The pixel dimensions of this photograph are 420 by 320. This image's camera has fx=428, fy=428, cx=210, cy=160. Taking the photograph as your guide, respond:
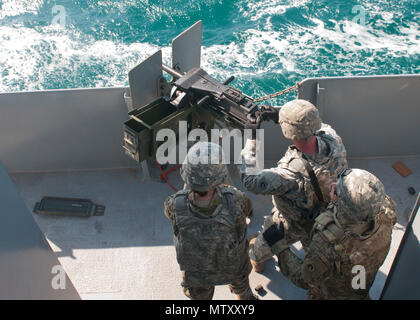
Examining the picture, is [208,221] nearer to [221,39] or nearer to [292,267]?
[292,267]

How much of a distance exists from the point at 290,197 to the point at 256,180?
0.36 metres

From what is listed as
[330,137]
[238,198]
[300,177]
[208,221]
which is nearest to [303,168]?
[300,177]

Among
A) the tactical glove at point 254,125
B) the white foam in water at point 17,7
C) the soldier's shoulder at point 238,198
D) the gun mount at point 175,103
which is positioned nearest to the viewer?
the soldier's shoulder at point 238,198

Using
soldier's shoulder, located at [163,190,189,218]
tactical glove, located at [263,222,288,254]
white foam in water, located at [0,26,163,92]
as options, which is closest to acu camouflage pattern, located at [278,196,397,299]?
tactical glove, located at [263,222,288,254]

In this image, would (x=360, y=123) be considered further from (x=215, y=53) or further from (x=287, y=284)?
(x=215, y=53)

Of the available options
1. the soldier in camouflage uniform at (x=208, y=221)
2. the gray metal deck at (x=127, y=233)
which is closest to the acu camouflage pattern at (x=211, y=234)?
the soldier in camouflage uniform at (x=208, y=221)

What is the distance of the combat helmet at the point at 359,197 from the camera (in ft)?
8.59

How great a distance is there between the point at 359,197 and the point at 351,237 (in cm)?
35

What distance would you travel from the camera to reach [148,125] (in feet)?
14.8

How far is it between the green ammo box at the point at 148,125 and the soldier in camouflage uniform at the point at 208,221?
1.37 meters

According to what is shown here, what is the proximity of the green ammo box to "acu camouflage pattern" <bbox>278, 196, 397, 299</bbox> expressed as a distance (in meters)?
2.16

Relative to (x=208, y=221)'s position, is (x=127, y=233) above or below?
below

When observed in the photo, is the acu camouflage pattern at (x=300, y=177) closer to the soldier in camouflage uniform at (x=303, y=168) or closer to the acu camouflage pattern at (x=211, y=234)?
the soldier in camouflage uniform at (x=303, y=168)

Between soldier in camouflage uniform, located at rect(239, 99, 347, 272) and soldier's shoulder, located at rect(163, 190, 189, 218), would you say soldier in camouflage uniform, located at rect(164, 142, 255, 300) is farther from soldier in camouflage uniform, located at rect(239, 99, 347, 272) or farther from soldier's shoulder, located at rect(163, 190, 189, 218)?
soldier in camouflage uniform, located at rect(239, 99, 347, 272)
